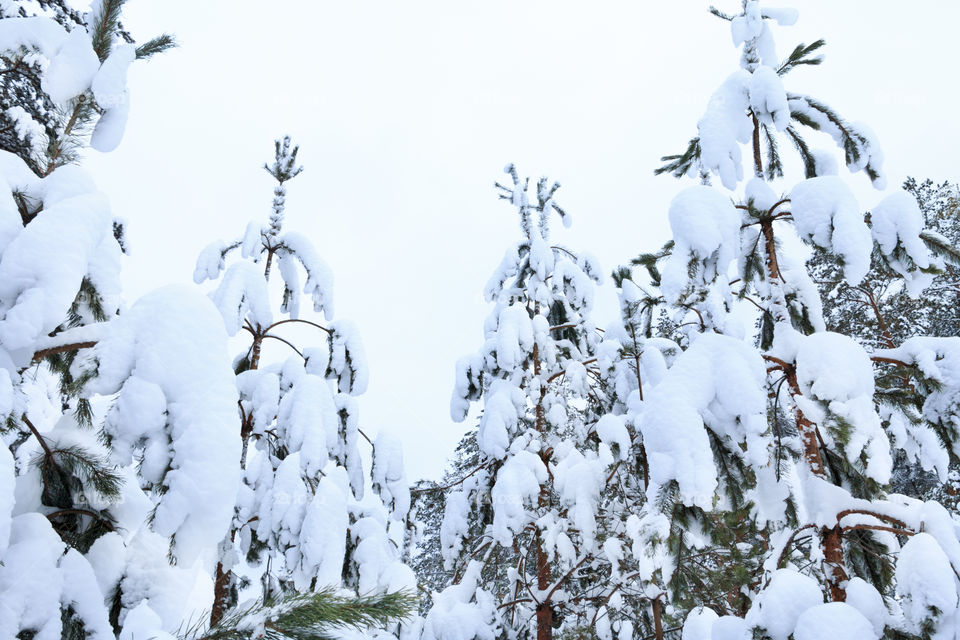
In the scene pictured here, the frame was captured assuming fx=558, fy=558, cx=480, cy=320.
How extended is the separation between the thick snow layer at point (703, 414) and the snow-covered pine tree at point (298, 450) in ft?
9.55

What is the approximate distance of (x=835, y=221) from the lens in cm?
327

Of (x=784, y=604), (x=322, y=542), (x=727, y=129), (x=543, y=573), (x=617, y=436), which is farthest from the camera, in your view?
(x=543, y=573)

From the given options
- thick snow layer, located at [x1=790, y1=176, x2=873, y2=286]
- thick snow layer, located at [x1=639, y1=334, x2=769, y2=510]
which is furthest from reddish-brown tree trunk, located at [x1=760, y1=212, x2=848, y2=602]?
thick snow layer, located at [x1=790, y1=176, x2=873, y2=286]

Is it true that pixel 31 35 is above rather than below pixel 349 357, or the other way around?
above

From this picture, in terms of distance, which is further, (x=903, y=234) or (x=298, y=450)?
(x=298, y=450)

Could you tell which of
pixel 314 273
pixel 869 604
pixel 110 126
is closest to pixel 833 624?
pixel 869 604

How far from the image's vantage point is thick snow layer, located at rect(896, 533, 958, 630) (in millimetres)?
2479

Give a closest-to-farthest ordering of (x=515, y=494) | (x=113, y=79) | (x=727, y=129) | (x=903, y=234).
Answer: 1. (x=113, y=79)
2. (x=903, y=234)
3. (x=727, y=129)
4. (x=515, y=494)

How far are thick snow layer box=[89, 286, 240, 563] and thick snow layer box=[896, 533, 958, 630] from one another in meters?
3.01

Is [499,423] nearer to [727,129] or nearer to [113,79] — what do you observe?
[727,129]

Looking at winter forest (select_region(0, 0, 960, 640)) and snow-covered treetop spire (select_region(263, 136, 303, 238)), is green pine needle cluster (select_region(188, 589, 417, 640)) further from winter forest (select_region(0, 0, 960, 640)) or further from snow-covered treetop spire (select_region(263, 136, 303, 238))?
snow-covered treetop spire (select_region(263, 136, 303, 238))

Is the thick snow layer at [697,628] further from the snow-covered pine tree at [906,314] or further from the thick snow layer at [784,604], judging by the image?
the snow-covered pine tree at [906,314]

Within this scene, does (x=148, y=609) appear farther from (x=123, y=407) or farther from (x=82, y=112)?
(x=82, y=112)

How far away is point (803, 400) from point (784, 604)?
1.11 m
